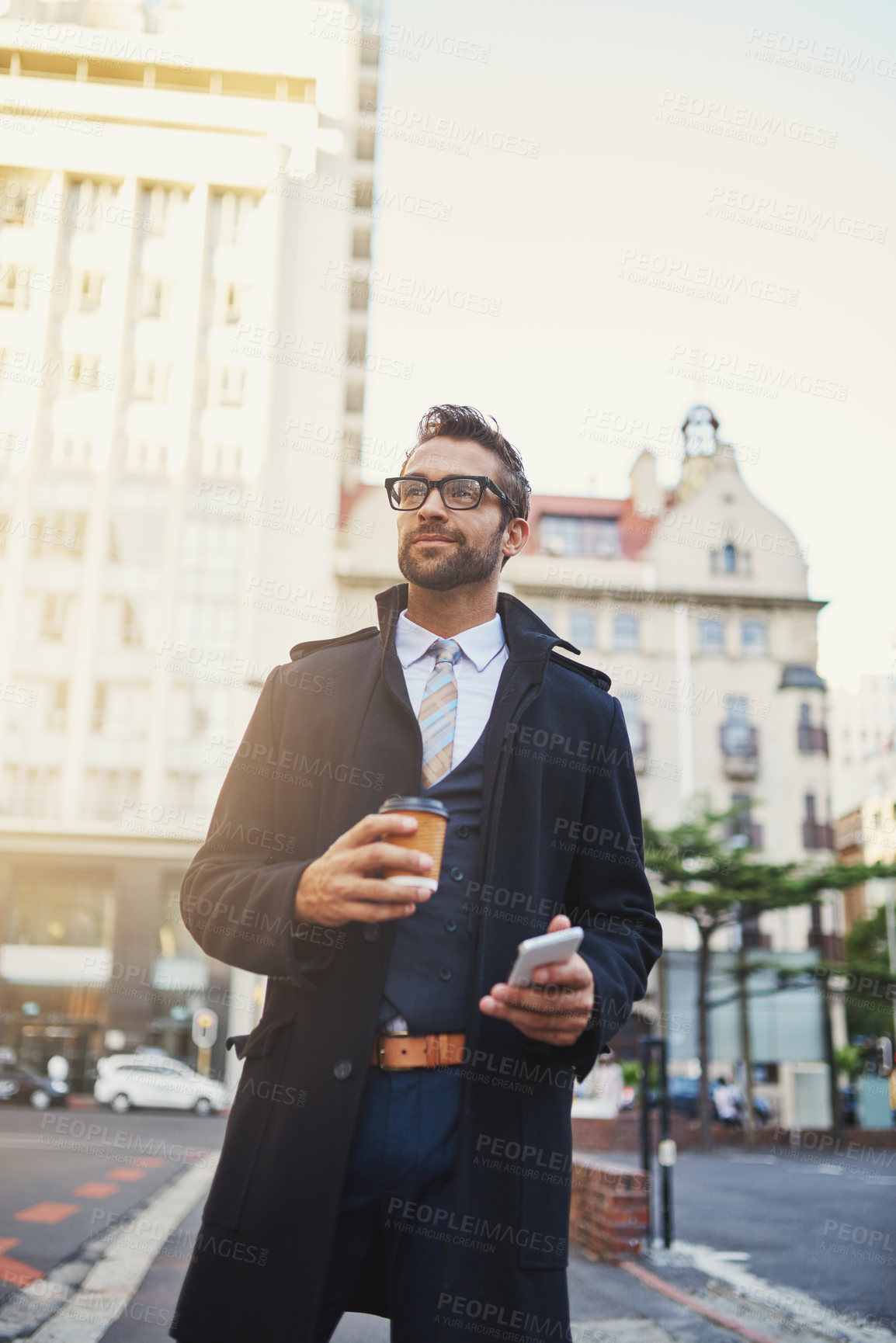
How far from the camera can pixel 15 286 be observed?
131 ft

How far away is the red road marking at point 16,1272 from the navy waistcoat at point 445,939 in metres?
5.77

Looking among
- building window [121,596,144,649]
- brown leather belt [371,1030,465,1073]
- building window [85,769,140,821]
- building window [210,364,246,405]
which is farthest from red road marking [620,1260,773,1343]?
building window [210,364,246,405]

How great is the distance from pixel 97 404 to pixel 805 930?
2863 centimetres

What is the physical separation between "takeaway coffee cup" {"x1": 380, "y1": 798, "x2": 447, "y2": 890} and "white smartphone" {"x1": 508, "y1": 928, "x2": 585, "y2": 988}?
0.63 feet

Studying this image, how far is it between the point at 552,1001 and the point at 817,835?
37541mm

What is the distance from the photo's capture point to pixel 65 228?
4059cm

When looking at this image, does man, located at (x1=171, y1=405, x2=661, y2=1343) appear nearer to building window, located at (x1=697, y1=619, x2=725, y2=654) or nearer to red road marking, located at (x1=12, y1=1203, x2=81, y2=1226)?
red road marking, located at (x1=12, y1=1203, x2=81, y2=1226)

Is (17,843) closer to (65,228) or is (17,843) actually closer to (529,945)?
(65,228)

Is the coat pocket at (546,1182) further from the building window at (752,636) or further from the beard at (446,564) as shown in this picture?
the building window at (752,636)

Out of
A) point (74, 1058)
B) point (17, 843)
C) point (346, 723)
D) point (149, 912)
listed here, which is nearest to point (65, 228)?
point (17, 843)

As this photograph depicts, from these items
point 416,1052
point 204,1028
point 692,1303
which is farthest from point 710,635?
point 416,1052

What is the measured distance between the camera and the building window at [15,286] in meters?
39.7

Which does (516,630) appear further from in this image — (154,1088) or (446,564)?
(154,1088)

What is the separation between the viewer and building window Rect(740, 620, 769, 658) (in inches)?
1539
